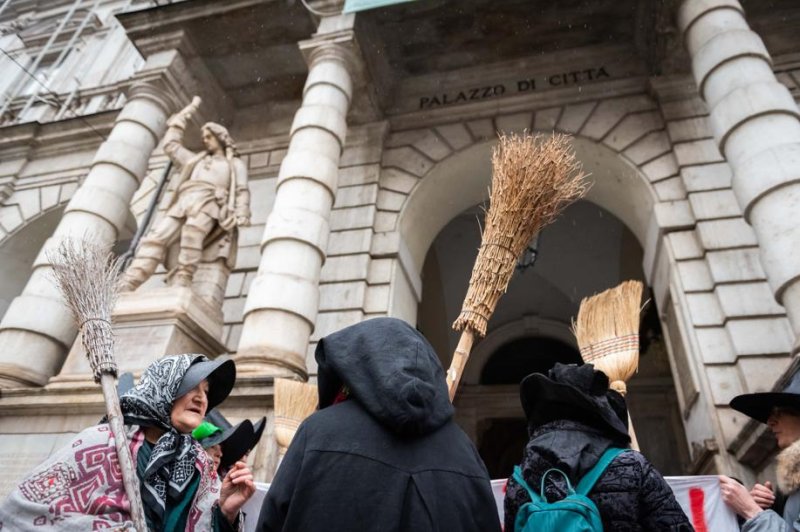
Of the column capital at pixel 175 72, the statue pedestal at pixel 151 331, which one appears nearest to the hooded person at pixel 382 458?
the statue pedestal at pixel 151 331

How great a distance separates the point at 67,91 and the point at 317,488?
17434 mm

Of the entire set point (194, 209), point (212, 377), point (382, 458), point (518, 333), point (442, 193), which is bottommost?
point (382, 458)

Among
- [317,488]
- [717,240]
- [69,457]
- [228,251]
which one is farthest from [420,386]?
[717,240]

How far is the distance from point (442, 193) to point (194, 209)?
4.59m

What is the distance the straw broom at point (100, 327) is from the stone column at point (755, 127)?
537cm

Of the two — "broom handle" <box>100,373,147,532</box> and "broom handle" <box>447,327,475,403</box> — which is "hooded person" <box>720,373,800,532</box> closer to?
"broom handle" <box>447,327,475,403</box>

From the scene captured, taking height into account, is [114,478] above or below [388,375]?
below

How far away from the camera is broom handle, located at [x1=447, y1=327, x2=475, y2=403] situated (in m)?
3.37

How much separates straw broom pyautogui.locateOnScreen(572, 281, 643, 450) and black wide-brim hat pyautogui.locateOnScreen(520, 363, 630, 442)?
1.48m

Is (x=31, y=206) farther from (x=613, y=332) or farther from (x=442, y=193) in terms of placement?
(x=613, y=332)

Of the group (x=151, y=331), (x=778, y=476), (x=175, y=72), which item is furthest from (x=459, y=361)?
(x=175, y=72)

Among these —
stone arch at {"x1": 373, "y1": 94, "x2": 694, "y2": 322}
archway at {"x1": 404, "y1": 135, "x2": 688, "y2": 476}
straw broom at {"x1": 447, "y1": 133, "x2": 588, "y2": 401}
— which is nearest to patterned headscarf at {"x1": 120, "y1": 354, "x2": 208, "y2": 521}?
straw broom at {"x1": 447, "y1": 133, "x2": 588, "y2": 401}

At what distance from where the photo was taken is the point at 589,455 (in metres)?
2.15

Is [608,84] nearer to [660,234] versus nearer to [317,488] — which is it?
[660,234]
